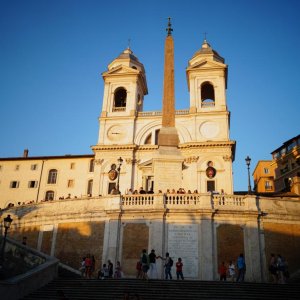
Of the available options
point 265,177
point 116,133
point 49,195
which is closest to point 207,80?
point 116,133

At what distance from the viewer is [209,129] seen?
43.7 meters

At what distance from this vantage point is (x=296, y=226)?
73.1 ft

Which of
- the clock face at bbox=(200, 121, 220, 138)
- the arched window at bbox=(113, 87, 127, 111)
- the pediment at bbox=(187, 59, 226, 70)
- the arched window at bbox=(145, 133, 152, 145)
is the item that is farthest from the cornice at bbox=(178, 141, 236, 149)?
the arched window at bbox=(113, 87, 127, 111)

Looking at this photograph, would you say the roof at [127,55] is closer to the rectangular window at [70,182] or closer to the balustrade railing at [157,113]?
the balustrade railing at [157,113]

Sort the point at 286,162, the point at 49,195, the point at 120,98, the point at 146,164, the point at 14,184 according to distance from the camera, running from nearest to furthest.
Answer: the point at 146,164 → the point at 120,98 → the point at 49,195 → the point at 14,184 → the point at 286,162

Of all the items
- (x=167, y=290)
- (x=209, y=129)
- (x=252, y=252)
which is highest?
(x=209, y=129)

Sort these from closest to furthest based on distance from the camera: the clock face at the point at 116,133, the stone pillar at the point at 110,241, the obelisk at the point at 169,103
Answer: the stone pillar at the point at 110,241 → the obelisk at the point at 169,103 → the clock face at the point at 116,133

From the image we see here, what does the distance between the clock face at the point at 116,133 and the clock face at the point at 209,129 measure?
9.04 meters

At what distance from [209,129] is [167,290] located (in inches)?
1165

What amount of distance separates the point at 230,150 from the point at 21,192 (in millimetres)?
27301

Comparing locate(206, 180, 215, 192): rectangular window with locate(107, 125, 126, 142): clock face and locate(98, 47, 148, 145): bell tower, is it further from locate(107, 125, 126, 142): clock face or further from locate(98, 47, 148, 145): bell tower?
locate(107, 125, 126, 142): clock face

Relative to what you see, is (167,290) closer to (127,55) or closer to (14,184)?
(127,55)

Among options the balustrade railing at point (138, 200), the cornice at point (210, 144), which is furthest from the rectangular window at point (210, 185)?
the balustrade railing at point (138, 200)

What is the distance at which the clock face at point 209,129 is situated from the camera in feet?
142
